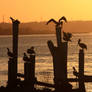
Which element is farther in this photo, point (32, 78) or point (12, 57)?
point (12, 57)

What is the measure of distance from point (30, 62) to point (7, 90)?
1.66 m

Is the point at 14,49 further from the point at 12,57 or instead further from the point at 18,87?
the point at 18,87

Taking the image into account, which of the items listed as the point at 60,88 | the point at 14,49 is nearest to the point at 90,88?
the point at 14,49

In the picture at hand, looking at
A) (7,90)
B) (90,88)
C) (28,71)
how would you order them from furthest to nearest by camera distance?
(90,88) < (7,90) < (28,71)

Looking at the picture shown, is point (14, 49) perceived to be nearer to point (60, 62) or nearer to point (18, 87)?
point (18, 87)

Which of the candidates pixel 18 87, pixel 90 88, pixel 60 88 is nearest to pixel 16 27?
pixel 18 87

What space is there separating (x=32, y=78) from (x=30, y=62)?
35.8 inches

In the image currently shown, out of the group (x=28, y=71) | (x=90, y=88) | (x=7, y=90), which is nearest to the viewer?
(x=28, y=71)

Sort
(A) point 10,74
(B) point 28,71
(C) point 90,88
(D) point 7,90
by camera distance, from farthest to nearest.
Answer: (C) point 90,88 → (A) point 10,74 → (D) point 7,90 → (B) point 28,71

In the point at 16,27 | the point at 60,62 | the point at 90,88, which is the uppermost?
the point at 16,27

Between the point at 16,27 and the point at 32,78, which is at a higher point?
the point at 16,27

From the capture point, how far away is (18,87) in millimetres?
20141

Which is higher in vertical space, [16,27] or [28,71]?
Result: [16,27]

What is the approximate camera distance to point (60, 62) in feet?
60.7
